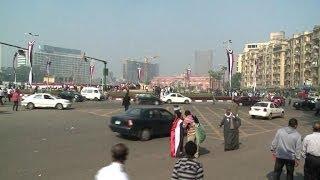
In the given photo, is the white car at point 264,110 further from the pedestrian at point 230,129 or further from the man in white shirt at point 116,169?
the man in white shirt at point 116,169

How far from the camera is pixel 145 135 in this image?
704 inches

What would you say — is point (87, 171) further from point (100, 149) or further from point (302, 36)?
point (302, 36)

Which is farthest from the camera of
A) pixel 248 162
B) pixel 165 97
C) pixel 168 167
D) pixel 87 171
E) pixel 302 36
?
pixel 302 36

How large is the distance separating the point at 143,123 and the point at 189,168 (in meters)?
12.4

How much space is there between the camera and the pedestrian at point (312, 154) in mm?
8391

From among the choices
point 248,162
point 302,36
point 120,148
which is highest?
point 302,36

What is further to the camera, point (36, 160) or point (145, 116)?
point (145, 116)

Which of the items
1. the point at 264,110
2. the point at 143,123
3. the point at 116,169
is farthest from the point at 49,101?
the point at 116,169

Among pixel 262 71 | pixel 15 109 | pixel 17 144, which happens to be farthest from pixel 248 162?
pixel 262 71

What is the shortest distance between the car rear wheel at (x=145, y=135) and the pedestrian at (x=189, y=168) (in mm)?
12153

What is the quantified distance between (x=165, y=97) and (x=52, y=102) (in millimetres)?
20677

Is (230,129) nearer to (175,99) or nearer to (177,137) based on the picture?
(177,137)

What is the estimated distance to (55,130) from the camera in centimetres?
2016

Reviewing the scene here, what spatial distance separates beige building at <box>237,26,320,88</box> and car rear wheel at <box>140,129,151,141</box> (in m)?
87.2
